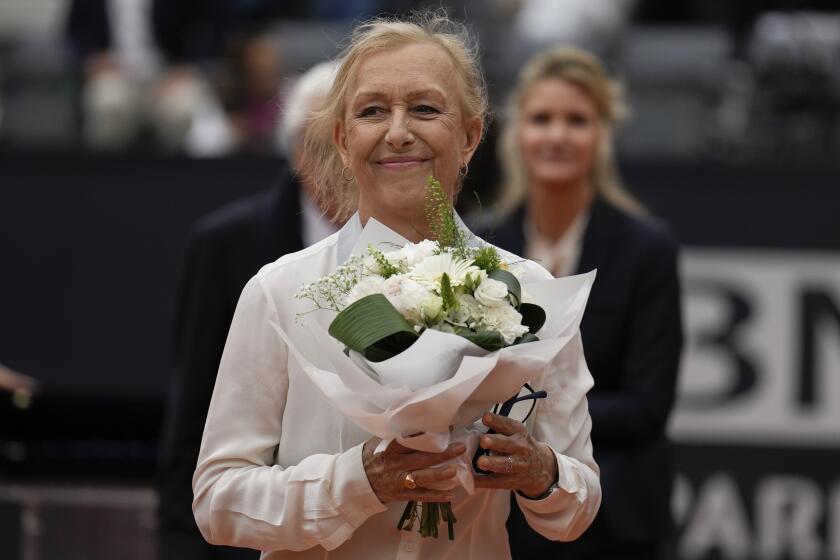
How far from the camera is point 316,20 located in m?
8.12

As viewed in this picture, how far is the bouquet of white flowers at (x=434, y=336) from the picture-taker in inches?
88.7

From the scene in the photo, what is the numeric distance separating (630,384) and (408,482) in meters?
1.73

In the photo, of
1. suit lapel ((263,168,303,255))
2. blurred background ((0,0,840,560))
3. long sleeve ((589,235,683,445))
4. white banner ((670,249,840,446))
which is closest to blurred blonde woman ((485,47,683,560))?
long sleeve ((589,235,683,445))

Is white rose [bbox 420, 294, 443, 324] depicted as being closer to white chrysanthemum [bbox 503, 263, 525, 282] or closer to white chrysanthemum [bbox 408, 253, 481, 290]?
white chrysanthemum [bbox 408, 253, 481, 290]

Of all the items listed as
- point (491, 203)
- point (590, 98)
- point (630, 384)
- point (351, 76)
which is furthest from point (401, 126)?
point (491, 203)

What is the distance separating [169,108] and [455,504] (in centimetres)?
494

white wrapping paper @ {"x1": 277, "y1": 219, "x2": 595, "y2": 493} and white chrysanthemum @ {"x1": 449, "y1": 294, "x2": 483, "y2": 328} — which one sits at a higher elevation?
white chrysanthemum @ {"x1": 449, "y1": 294, "x2": 483, "y2": 328}

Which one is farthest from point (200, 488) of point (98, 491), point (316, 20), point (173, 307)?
point (316, 20)

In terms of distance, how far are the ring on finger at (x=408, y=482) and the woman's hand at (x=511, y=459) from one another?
100 millimetres

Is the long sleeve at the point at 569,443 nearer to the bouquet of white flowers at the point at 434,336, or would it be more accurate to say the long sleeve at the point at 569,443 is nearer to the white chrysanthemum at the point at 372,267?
the bouquet of white flowers at the point at 434,336

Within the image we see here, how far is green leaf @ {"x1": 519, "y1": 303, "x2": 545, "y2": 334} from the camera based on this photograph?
2422 mm

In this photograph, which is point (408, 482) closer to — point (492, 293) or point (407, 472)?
point (407, 472)

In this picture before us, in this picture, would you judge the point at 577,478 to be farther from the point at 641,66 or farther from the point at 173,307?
the point at 641,66

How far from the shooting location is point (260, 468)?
249 cm
